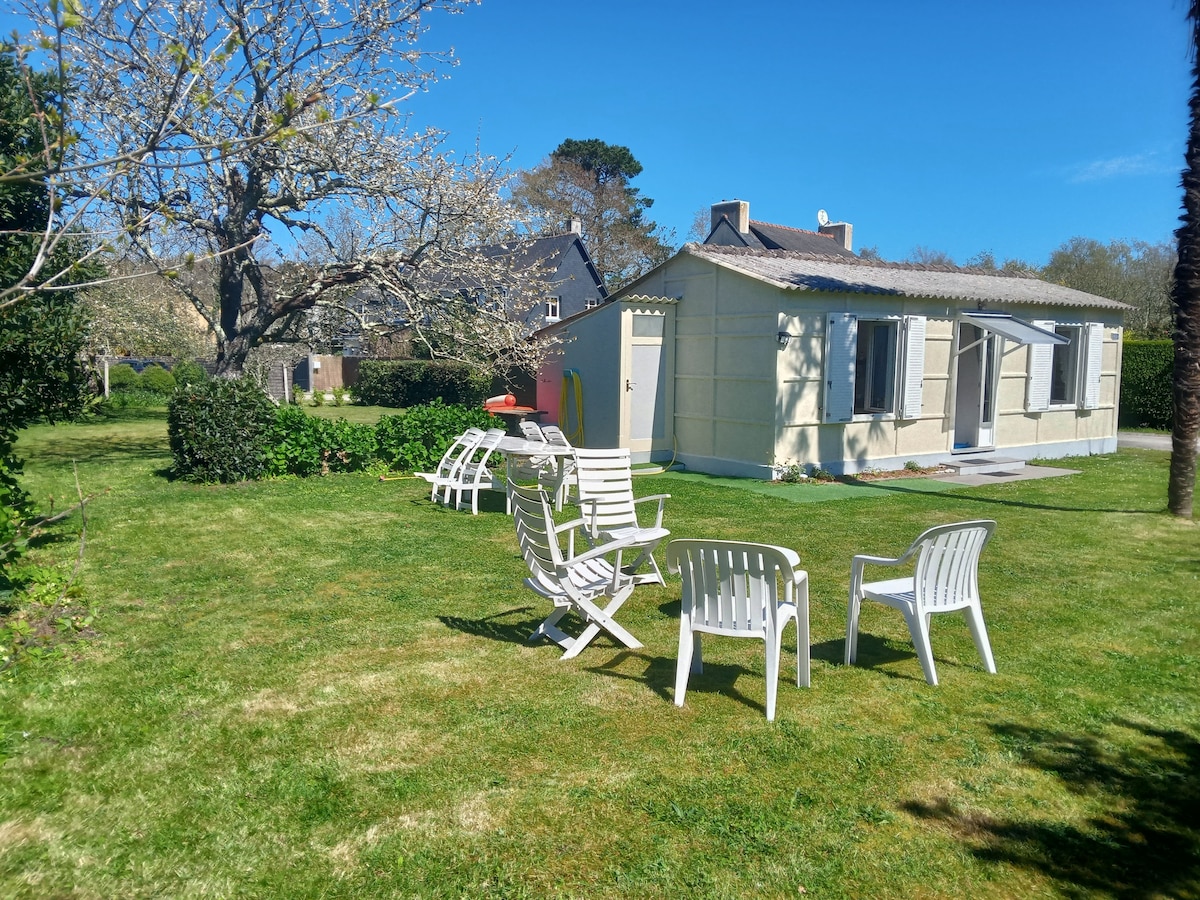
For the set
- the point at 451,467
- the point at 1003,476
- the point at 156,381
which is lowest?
the point at 1003,476

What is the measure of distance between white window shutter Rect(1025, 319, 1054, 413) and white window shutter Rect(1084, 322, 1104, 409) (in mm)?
1105

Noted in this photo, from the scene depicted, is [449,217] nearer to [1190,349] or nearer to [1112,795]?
[1190,349]

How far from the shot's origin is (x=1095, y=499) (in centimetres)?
1201

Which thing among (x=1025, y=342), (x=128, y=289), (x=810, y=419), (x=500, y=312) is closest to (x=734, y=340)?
(x=810, y=419)

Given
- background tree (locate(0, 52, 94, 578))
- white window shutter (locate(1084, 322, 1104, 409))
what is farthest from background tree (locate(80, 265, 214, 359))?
white window shutter (locate(1084, 322, 1104, 409))

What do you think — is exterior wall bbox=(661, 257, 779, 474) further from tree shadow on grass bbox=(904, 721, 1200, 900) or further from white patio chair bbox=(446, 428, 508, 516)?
tree shadow on grass bbox=(904, 721, 1200, 900)

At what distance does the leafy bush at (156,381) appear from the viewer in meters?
29.7

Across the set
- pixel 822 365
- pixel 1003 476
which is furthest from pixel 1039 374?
pixel 822 365

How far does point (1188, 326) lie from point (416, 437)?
420 inches

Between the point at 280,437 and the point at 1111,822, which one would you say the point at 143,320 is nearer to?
the point at 280,437

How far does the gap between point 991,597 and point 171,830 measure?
6.15 m

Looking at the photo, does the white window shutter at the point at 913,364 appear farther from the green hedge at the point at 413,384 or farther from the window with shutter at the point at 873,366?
the green hedge at the point at 413,384

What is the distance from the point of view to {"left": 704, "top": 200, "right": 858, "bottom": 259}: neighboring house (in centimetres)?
3172

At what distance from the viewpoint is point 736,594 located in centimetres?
457
